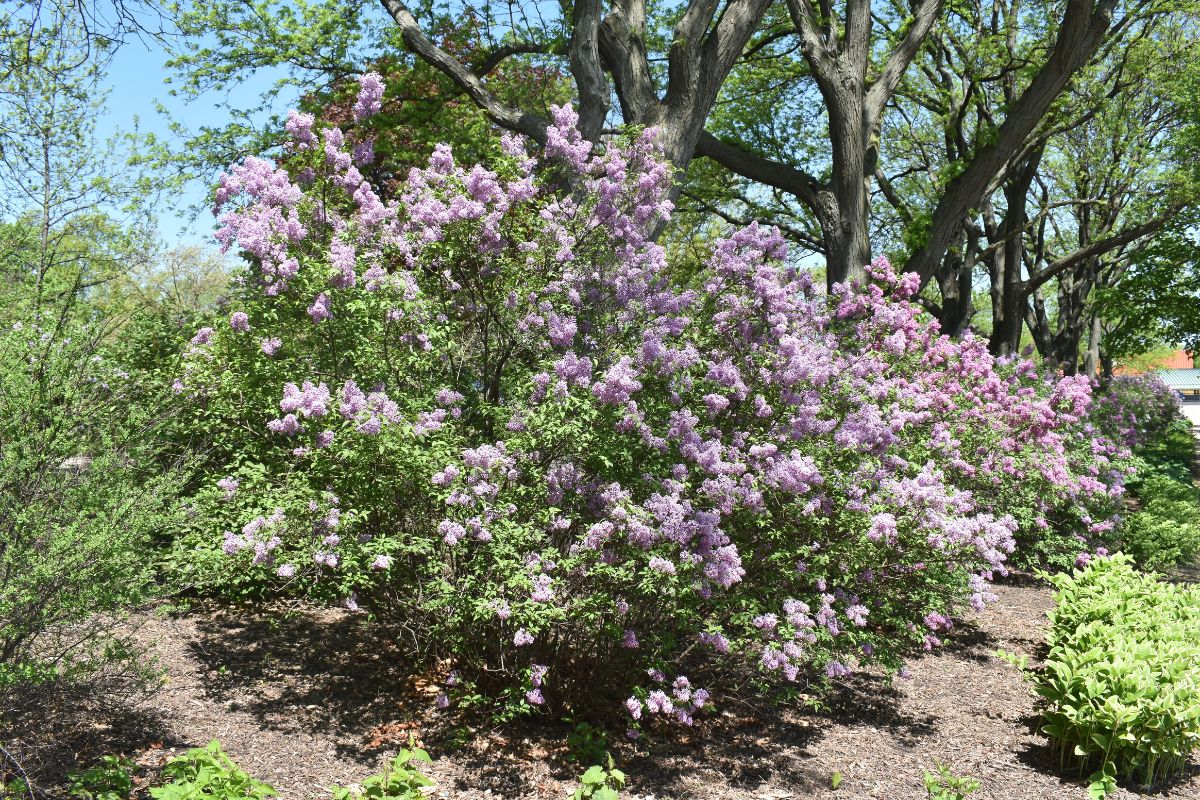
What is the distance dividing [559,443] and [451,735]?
1.83 metres

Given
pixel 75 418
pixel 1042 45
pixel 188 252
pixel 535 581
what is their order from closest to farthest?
1. pixel 75 418
2. pixel 535 581
3. pixel 1042 45
4. pixel 188 252

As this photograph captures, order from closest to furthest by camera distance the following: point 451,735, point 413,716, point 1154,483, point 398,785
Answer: point 398,785 → point 451,735 → point 413,716 → point 1154,483

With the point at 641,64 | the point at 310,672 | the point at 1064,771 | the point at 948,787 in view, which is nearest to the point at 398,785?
the point at 310,672

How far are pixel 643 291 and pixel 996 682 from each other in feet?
13.8

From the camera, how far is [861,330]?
679 cm

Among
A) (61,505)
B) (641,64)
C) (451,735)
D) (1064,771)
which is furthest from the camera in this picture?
(641,64)

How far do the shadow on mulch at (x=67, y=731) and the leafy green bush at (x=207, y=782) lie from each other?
61cm

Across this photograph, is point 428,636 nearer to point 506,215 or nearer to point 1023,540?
point 506,215

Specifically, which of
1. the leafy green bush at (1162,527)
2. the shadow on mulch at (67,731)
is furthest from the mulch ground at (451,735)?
the leafy green bush at (1162,527)

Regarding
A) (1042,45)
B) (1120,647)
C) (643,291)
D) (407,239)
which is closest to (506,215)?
(407,239)

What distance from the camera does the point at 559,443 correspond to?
4.67m

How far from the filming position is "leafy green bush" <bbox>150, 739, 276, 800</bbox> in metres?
3.14

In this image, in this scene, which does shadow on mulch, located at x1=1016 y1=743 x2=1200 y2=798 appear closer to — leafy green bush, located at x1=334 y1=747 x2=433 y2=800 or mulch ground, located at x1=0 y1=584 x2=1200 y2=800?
mulch ground, located at x1=0 y1=584 x2=1200 y2=800

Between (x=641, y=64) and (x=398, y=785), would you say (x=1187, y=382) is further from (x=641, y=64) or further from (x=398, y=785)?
(x=398, y=785)
